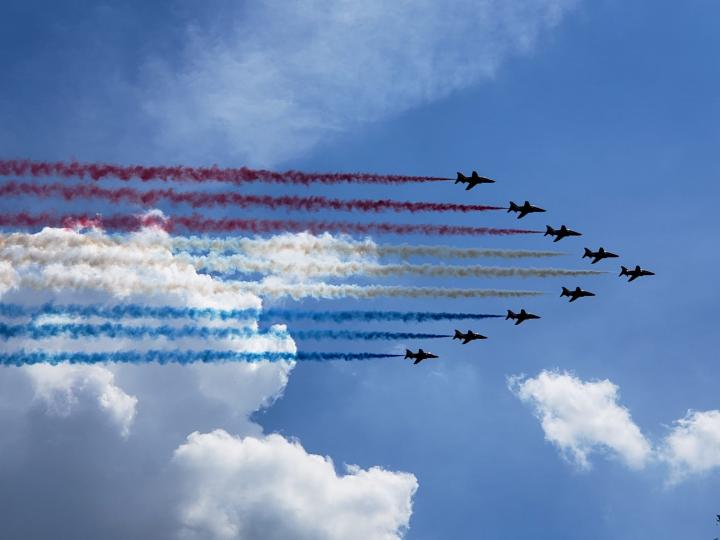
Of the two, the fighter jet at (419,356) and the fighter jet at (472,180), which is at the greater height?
the fighter jet at (472,180)

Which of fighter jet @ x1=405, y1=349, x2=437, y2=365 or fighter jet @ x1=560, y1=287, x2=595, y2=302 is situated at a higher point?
fighter jet @ x1=560, y1=287, x2=595, y2=302

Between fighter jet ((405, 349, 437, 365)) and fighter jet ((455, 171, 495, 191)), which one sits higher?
fighter jet ((455, 171, 495, 191))

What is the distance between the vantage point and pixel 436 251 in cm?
12825

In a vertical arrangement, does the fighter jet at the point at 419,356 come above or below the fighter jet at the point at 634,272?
below

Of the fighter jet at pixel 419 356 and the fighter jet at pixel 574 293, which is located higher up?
the fighter jet at pixel 574 293

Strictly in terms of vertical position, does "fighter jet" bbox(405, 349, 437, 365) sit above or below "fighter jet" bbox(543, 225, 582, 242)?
below

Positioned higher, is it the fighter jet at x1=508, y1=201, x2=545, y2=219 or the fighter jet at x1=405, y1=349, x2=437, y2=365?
the fighter jet at x1=508, y1=201, x2=545, y2=219

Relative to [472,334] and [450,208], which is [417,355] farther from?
[450,208]

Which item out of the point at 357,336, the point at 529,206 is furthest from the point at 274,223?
the point at 529,206

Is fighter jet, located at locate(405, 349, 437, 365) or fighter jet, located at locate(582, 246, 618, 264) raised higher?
fighter jet, located at locate(582, 246, 618, 264)

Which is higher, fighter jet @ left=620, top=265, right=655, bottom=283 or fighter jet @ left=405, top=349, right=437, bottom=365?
fighter jet @ left=620, top=265, right=655, bottom=283

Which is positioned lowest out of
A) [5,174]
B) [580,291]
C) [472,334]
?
[5,174]

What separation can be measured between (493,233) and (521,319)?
806 inches

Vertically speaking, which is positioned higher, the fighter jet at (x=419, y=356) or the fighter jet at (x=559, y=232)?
the fighter jet at (x=559, y=232)
